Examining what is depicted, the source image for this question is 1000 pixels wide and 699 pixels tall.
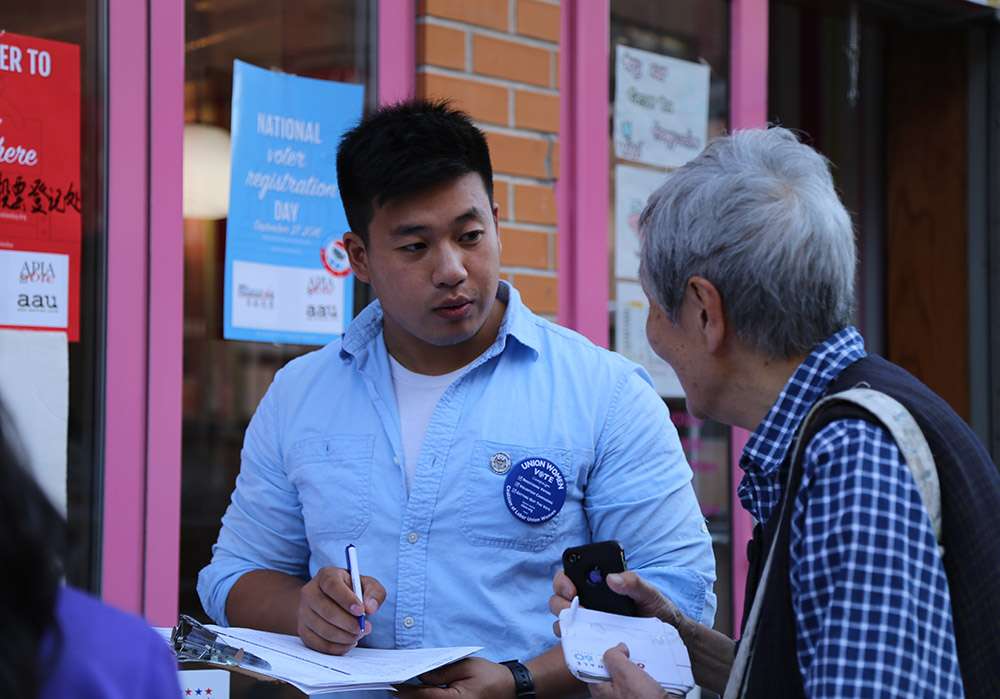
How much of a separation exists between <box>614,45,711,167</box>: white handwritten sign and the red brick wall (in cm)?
37

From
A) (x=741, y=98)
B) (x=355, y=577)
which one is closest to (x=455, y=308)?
(x=355, y=577)

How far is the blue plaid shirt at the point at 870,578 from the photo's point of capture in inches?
62.6

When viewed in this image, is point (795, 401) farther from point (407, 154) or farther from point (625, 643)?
point (407, 154)

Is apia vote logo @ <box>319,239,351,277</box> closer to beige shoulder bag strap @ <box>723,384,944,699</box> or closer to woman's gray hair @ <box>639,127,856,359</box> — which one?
woman's gray hair @ <box>639,127,856,359</box>

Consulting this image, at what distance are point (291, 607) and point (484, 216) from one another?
840 millimetres

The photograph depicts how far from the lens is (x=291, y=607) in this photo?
251 centimetres

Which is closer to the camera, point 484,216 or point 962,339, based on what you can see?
point 484,216

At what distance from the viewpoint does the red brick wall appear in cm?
383

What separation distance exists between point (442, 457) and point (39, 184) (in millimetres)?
1313

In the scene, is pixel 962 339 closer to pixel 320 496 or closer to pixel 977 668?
pixel 320 496

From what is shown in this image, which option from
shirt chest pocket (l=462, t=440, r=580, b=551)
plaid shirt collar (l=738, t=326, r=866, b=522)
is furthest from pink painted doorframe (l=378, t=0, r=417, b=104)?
plaid shirt collar (l=738, t=326, r=866, b=522)

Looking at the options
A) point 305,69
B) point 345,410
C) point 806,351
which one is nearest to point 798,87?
point 305,69

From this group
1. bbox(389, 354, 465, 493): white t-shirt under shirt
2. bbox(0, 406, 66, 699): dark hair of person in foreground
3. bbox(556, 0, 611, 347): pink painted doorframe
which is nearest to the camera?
bbox(0, 406, 66, 699): dark hair of person in foreground

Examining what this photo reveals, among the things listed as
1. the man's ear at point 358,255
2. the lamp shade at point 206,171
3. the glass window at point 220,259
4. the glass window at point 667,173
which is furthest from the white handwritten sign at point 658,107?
the man's ear at point 358,255
